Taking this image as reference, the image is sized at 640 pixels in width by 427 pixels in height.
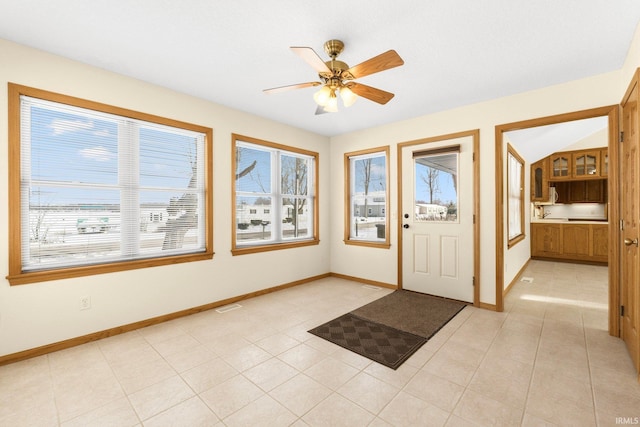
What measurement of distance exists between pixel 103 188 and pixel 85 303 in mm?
1113

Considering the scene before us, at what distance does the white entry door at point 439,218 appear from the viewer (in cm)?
387

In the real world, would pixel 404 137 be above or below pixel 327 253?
above

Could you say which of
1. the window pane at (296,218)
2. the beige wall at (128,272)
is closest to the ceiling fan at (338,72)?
the beige wall at (128,272)

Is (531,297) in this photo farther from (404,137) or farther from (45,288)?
(45,288)

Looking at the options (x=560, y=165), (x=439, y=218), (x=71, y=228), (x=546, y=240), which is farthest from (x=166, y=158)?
(x=560, y=165)

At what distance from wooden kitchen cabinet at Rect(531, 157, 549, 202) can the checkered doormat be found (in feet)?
19.9

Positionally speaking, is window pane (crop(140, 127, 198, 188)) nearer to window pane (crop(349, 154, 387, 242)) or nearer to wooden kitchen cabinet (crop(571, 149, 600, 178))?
window pane (crop(349, 154, 387, 242))

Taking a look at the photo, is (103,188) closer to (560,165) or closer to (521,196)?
(521,196)

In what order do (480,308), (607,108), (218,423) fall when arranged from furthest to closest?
(480,308), (607,108), (218,423)

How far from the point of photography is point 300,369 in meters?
2.30

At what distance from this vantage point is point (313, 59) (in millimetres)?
2059

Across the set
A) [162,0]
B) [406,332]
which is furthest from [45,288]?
[406,332]

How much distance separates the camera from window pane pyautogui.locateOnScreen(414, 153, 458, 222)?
4.02m

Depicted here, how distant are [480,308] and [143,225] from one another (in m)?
4.15
